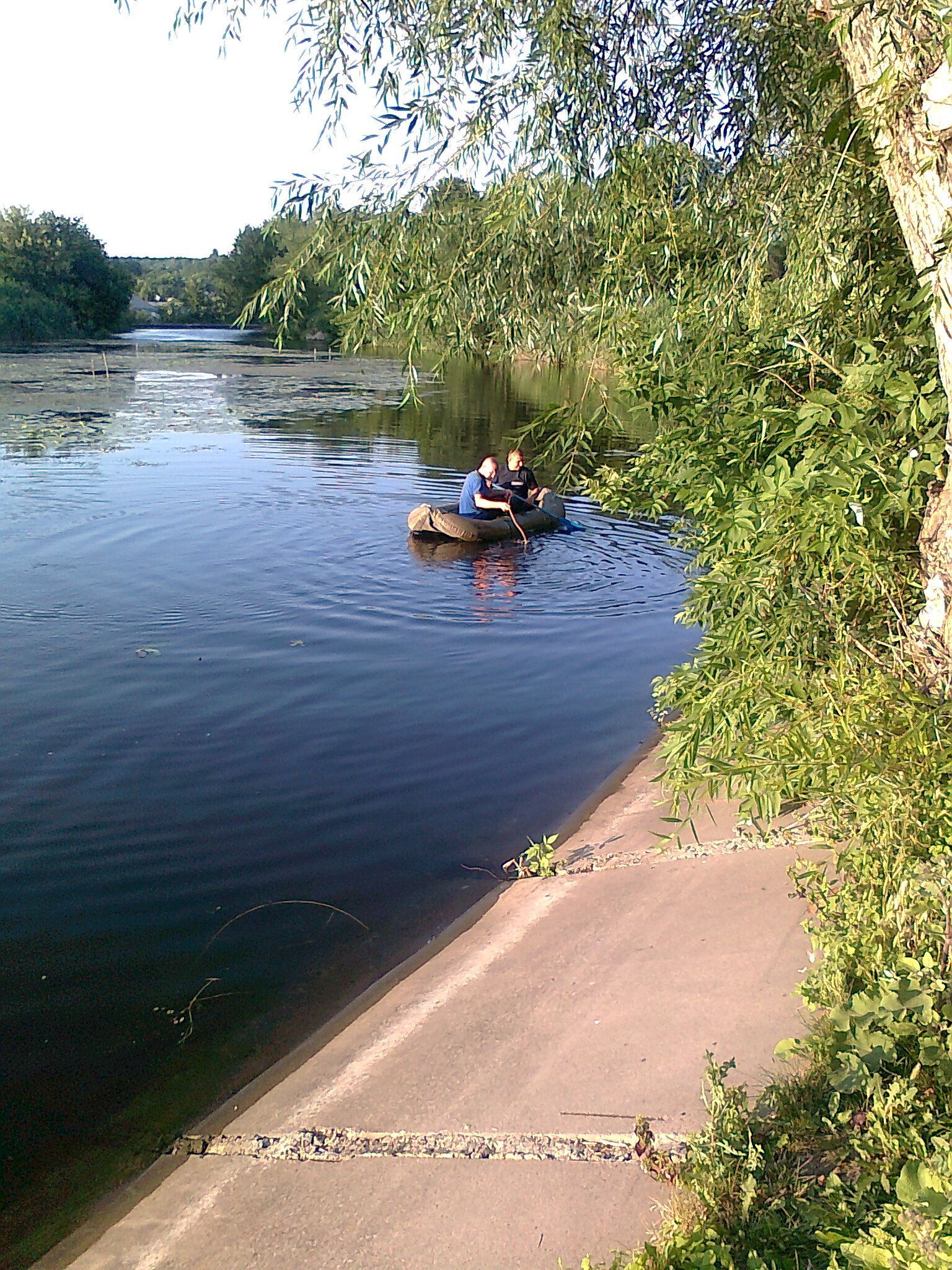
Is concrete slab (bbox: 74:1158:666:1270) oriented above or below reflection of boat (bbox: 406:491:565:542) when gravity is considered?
below

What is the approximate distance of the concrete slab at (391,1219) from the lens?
3035mm

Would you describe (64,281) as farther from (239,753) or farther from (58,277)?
(239,753)

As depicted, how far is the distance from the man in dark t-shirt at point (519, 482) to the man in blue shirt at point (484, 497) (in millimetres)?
268

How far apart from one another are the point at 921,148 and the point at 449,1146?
148 inches

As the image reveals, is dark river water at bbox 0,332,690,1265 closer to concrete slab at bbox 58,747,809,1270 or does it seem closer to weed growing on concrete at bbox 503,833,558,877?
weed growing on concrete at bbox 503,833,558,877

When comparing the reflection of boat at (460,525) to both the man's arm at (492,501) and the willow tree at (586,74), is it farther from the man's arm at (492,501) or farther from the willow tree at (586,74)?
the willow tree at (586,74)

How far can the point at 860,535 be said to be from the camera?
3.57 m

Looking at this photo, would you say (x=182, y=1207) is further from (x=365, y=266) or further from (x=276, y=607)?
(x=276, y=607)

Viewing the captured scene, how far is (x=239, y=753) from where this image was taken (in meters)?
7.70

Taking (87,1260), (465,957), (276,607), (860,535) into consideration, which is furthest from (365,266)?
(276,607)

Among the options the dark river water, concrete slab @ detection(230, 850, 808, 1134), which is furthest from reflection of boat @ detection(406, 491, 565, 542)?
concrete slab @ detection(230, 850, 808, 1134)

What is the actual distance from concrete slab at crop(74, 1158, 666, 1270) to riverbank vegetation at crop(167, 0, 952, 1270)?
295 mm

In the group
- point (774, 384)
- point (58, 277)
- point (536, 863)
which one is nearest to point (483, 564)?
point (536, 863)

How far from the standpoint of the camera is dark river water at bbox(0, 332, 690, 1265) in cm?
471
